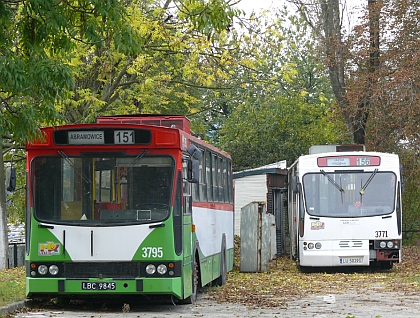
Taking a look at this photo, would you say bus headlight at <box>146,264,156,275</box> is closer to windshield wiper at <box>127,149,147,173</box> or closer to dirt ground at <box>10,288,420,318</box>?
dirt ground at <box>10,288,420,318</box>

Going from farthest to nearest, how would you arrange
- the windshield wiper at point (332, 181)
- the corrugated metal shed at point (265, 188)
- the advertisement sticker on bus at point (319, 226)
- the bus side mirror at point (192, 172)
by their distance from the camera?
the corrugated metal shed at point (265, 188), the windshield wiper at point (332, 181), the advertisement sticker on bus at point (319, 226), the bus side mirror at point (192, 172)

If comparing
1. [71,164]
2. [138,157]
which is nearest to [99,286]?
[71,164]

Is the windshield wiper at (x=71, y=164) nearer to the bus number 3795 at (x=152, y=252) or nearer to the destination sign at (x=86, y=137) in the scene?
the destination sign at (x=86, y=137)

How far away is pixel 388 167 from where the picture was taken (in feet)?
76.0

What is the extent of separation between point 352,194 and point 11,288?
391 inches

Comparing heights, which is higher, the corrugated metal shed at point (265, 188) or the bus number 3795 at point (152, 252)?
the corrugated metal shed at point (265, 188)

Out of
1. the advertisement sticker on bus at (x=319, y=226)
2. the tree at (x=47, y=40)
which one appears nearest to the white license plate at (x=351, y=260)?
the advertisement sticker on bus at (x=319, y=226)

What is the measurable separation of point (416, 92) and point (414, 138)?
150 centimetres

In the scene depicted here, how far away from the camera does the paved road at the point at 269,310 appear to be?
1345 centimetres

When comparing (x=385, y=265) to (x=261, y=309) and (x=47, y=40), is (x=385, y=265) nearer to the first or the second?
(x=261, y=309)

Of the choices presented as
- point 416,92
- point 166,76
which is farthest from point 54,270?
point 416,92

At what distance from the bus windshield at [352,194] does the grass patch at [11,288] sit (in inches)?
297

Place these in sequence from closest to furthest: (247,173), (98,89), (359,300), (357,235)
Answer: (359,300) < (357,235) < (98,89) < (247,173)

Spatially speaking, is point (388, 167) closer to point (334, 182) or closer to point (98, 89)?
point (334, 182)
